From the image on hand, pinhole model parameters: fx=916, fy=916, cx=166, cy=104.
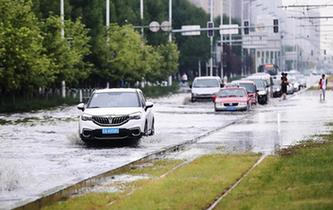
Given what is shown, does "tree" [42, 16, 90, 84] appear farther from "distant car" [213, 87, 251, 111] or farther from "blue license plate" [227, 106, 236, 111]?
"blue license plate" [227, 106, 236, 111]

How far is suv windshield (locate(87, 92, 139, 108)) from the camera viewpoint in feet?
93.1

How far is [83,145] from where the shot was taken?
2745cm

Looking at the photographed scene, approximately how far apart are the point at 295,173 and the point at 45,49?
139ft

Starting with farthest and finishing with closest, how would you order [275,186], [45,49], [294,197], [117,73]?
[117,73]
[45,49]
[275,186]
[294,197]

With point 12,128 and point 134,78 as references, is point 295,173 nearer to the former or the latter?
point 12,128

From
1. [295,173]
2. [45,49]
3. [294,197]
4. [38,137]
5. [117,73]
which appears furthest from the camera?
[117,73]

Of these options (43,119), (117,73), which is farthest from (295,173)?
(117,73)

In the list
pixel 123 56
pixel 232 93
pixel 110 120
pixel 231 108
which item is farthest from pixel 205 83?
pixel 110 120

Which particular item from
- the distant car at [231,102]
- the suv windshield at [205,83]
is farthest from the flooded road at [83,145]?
the suv windshield at [205,83]

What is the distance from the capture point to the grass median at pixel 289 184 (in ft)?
42.2

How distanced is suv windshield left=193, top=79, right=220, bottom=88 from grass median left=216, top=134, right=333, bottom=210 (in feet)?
154

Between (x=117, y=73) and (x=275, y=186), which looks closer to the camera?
(x=275, y=186)

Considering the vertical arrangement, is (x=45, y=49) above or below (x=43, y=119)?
above

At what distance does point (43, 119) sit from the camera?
43.0 metres
